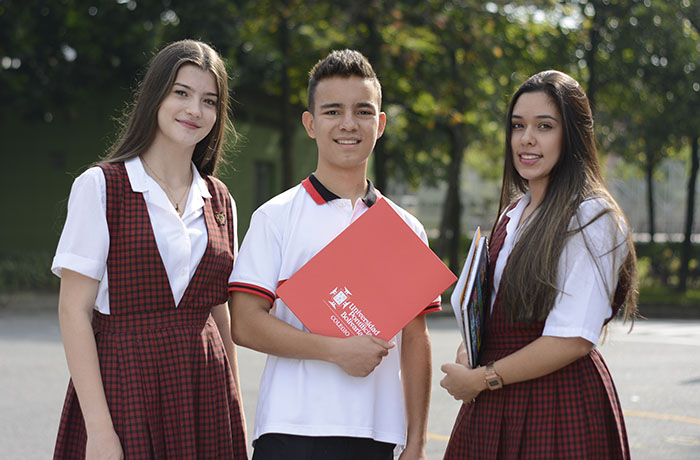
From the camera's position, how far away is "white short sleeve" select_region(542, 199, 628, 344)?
8.04 ft

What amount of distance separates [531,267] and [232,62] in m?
13.2

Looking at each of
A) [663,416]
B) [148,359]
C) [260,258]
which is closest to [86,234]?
[148,359]

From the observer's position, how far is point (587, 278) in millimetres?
2459

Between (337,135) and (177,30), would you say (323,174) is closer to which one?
(337,135)

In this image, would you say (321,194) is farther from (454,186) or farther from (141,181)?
(454,186)

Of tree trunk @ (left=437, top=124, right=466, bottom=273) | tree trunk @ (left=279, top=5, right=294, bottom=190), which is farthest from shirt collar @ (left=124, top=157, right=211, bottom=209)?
tree trunk @ (left=437, top=124, right=466, bottom=273)

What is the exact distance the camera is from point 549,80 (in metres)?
2.65

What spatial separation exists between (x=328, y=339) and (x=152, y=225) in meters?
0.70

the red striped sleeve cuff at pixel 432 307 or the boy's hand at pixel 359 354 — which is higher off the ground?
the red striped sleeve cuff at pixel 432 307

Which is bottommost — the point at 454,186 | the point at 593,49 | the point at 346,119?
the point at 346,119

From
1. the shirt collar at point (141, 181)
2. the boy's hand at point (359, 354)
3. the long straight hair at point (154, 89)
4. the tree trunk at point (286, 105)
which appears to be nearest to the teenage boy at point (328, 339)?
the boy's hand at point (359, 354)

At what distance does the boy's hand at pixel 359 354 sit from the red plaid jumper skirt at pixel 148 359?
0.48m

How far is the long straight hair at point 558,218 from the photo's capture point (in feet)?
8.19

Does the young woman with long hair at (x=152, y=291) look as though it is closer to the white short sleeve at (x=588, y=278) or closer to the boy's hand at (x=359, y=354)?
the boy's hand at (x=359, y=354)
